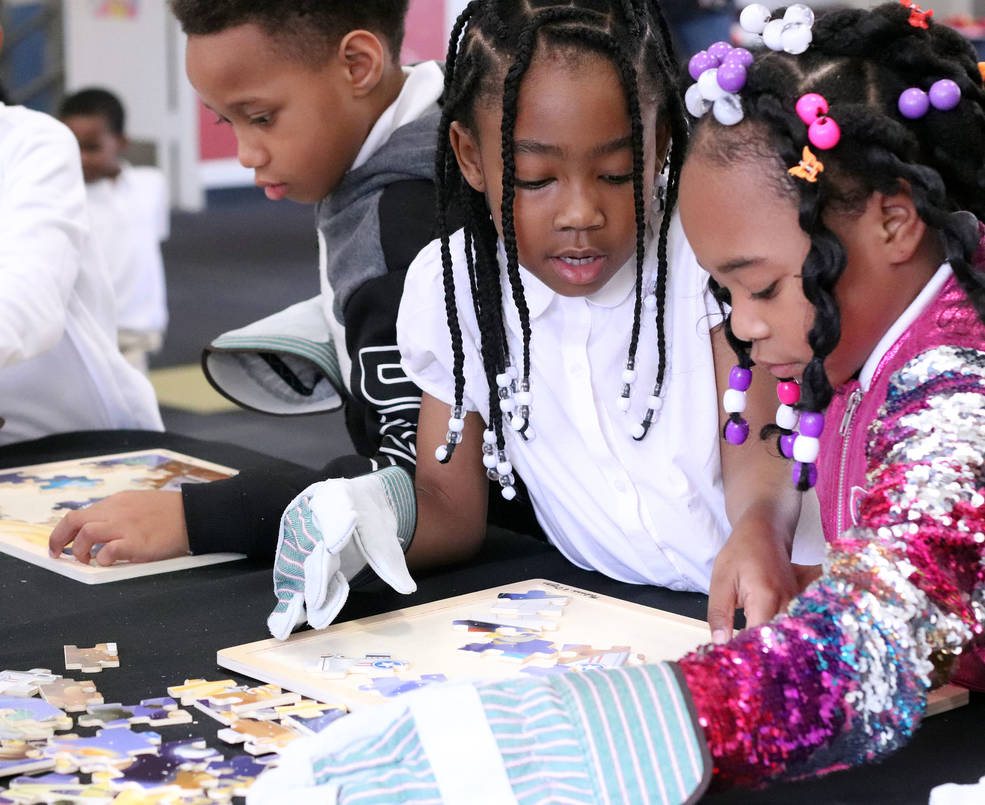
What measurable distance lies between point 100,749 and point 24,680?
0.47 feet

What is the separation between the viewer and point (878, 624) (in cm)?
74

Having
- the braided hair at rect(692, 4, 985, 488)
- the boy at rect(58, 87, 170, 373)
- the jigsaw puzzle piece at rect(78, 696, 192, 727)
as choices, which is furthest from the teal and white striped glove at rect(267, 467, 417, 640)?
the boy at rect(58, 87, 170, 373)

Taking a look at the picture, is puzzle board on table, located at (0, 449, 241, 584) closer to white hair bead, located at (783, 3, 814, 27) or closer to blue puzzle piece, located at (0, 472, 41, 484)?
blue puzzle piece, located at (0, 472, 41, 484)

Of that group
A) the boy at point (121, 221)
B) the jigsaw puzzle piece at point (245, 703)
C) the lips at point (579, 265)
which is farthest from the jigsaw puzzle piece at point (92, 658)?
the boy at point (121, 221)

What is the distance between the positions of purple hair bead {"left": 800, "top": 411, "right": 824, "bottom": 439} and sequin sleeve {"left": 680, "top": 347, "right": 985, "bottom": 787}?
0.44 ft

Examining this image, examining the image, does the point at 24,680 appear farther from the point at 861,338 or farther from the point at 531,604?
the point at 861,338

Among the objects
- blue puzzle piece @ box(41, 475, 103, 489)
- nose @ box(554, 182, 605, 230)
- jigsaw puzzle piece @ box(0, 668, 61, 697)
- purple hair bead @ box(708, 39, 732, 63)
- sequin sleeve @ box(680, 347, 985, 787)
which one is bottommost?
blue puzzle piece @ box(41, 475, 103, 489)

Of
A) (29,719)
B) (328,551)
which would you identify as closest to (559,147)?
(328,551)

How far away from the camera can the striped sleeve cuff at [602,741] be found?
2.28 feet

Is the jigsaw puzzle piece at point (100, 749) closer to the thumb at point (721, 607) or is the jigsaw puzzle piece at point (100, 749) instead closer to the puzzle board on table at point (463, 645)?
the puzzle board on table at point (463, 645)

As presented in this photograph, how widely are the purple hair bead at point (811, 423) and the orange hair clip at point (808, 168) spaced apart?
0.57ft

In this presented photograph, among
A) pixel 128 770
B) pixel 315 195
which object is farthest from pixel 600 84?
pixel 128 770

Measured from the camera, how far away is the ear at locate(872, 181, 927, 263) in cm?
89

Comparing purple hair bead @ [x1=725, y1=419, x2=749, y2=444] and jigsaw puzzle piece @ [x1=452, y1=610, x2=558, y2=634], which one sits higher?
purple hair bead @ [x1=725, y1=419, x2=749, y2=444]
